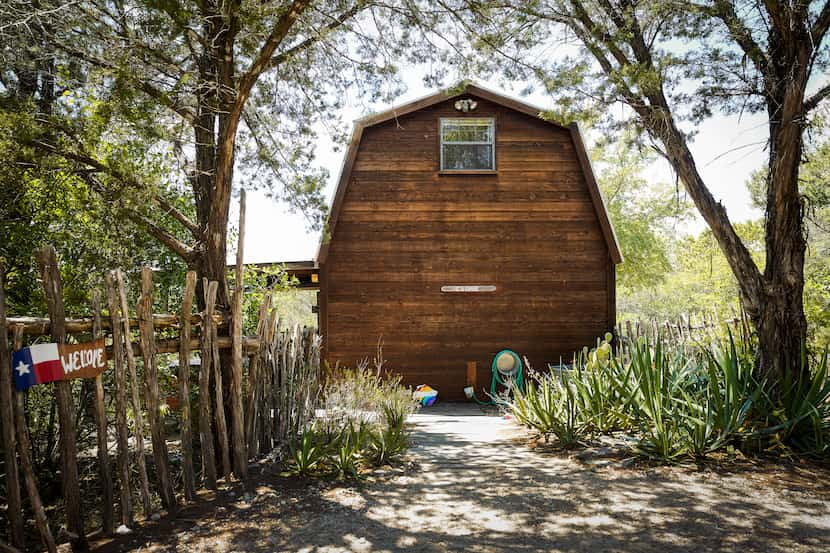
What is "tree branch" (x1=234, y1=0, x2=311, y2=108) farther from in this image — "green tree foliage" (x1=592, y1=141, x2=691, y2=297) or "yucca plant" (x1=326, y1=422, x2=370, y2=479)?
"green tree foliage" (x1=592, y1=141, x2=691, y2=297)

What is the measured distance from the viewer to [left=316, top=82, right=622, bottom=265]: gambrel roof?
11664mm

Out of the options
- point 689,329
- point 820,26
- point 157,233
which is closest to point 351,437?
point 157,233

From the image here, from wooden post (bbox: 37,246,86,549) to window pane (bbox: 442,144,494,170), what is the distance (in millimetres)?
9226

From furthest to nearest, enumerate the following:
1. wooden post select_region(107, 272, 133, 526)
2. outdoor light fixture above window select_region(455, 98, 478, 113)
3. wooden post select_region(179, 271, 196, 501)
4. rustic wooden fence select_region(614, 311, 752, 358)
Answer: outdoor light fixture above window select_region(455, 98, 478, 113)
rustic wooden fence select_region(614, 311, 752, 358)
wooden post select_region(179, 271, 196, 501)
wooden post select_region(107, 272, 133, 526)

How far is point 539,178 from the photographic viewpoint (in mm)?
12070

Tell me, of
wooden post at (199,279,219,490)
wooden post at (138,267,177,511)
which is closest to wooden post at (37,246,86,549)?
wooden post at (138,267,177,511)

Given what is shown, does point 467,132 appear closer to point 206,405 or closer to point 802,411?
point 802,411

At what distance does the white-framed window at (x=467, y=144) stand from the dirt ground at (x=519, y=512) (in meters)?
7.61

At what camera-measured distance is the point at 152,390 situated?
4293 mm

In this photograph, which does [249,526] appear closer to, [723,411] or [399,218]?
[723,411]

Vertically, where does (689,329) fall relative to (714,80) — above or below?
below

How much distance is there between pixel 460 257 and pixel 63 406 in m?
8.93

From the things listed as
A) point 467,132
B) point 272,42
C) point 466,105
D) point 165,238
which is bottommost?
point 165,238

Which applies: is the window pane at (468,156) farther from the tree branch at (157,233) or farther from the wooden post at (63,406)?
the wooden post at (63,406)
